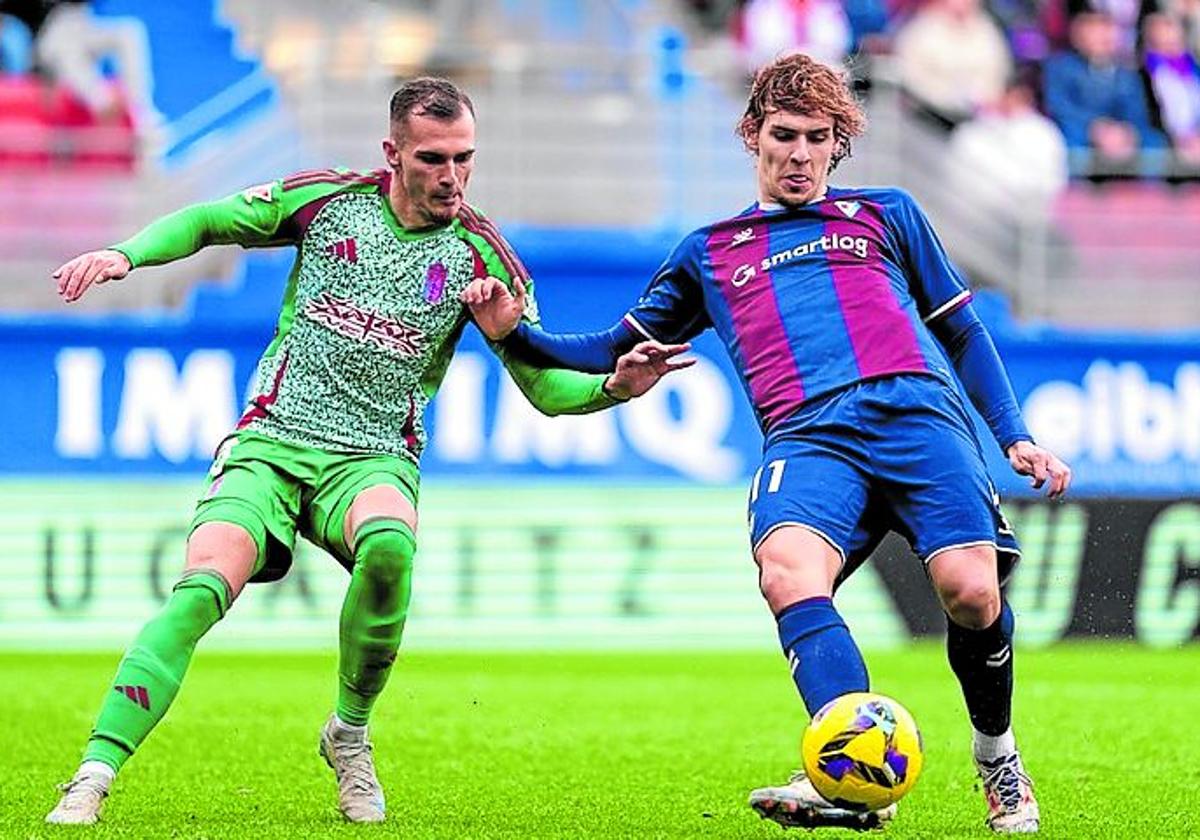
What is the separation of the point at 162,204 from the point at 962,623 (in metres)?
10.5

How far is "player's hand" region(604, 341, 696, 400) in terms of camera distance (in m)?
6.84

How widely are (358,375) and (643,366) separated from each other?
2.99 feet

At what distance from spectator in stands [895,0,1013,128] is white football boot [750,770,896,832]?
39.6 feet

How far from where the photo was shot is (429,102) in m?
6.98

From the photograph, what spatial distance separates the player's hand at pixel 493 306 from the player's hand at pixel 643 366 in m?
0.37

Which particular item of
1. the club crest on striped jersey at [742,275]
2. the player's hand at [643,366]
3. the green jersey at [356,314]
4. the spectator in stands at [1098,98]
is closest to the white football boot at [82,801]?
the green jersey at [356,314]

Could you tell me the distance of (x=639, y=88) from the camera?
54.5ft

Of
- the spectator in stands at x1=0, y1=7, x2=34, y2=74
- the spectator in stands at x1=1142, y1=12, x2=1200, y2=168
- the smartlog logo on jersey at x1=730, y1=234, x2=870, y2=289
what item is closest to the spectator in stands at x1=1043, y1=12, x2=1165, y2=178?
the spectator in stands at x1=1142, y1=12, x2=1200, y2=168

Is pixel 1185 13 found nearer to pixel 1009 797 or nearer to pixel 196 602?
pixel 1009 797

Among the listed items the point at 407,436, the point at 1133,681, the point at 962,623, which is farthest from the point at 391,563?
the point at 1133,681

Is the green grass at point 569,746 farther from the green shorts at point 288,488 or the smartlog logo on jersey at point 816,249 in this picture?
the smartlog logo on jersey at point 816,249

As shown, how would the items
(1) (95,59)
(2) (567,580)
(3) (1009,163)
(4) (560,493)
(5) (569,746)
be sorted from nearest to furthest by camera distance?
(5) (569,746) < (2) (567,580) < (4) (560,493) < (3) (1009,163) < (1) (95,59)

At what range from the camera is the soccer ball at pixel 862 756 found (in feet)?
19.2

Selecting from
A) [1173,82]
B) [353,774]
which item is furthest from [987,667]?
[1173,82]
